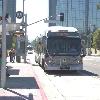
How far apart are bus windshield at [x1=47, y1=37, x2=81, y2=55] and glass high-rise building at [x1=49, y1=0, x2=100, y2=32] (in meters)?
111

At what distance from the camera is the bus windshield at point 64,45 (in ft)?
97.4

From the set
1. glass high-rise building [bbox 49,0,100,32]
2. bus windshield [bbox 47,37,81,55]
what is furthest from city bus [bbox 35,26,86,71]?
glass high-rise building [bbox 49,0,100,32]

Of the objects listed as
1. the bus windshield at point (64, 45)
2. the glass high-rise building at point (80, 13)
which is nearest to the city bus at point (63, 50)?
the bus windshield at point (64, 45)

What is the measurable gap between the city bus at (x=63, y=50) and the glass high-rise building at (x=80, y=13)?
11101cm

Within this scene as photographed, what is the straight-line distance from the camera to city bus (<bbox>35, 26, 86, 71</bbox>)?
29.5 metres

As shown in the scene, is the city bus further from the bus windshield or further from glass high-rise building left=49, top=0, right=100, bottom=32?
glass high-rise building left=49, top=0, right=100, bottom=32

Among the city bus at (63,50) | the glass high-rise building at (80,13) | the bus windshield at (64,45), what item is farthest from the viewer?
the glass high-rise building at (80,13)

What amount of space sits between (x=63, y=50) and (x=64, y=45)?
1.50 feet

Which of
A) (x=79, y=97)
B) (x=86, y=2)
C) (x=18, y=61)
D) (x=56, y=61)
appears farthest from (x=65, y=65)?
(x=86, y=2)

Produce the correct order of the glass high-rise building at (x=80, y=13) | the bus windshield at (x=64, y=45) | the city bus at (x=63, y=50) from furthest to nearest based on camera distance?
the glass high-rise building at (x=80, y=13)
the bus windshield at (x=64, y=45)
the city bus at (x=63, y=50)

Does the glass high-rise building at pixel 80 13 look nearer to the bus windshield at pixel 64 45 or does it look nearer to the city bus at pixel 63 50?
the city bus at pixel 63 50

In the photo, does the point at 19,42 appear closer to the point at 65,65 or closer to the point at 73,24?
the point at 65,65

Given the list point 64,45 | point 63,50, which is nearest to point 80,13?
point 64,45

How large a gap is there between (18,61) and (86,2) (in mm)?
103179
